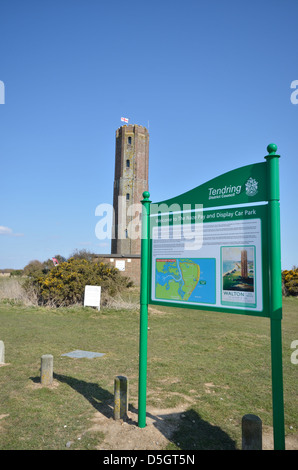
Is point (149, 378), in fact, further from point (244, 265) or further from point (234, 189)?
point (234, 189)

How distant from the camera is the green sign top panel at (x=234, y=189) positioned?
141 inches

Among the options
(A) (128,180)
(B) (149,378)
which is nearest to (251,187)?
(B) (149,378)

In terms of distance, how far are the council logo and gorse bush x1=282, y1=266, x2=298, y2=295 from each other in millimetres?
23056

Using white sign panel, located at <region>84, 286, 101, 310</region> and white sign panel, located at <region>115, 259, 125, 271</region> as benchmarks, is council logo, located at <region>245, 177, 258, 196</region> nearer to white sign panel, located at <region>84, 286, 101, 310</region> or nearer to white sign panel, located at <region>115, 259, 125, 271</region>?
white sign panel, located at <region>84, 286, 101, 310</region>

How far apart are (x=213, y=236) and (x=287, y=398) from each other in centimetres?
342

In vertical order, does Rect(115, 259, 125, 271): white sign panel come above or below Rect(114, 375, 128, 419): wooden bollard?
above

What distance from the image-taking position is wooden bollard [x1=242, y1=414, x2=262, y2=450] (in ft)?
10.8

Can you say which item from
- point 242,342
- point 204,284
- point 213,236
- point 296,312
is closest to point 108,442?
point 204,284

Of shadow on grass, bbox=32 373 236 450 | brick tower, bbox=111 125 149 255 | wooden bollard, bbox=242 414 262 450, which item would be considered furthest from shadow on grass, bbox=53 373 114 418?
brick tower, bbox=111 125 149 255

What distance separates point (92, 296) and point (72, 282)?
61.9 inches

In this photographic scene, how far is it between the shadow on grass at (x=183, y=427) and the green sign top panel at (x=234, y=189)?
282 centimetres

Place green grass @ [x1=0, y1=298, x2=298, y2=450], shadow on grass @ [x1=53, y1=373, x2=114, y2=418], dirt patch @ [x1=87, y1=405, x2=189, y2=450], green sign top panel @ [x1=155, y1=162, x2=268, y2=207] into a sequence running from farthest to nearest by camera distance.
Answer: shadow on grass @ [x1=53, y1=373, x2=114, y2=418] → green grass @ [x1=0, y1=298, x2=298, y2=450] → dirt patch @ [x1=87, y1=405, x2=189, y2=450] → green sign top panel @ [x1=155, y1=162, x2=268, y2=207]
